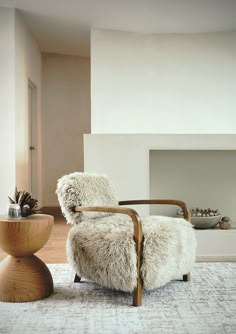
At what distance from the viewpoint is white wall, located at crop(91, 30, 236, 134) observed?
5.18 m

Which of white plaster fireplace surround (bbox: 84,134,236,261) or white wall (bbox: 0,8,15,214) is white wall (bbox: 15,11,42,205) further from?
white plaster fireplace surround (bbox: 84,134,236,261)

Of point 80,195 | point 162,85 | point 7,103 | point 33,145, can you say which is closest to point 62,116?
point 33,145

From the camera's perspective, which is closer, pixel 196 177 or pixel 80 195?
pixel 80 195

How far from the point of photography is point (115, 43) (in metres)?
5.34

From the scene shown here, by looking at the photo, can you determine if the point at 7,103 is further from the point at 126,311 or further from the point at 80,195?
the point at 126,311

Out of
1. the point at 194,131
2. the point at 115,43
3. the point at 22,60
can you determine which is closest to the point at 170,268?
the point at 194,131

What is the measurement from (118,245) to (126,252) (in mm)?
62

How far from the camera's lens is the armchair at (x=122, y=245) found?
2488 millimetres

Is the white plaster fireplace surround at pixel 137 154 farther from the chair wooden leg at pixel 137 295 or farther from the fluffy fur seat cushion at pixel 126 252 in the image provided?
the chair wooden leg at pixel 137 295

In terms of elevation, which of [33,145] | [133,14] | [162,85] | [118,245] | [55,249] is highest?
[133,14]

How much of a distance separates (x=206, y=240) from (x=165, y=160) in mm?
902

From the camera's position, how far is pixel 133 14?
494 centimetres

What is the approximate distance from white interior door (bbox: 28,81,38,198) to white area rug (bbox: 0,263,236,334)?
12.7ft

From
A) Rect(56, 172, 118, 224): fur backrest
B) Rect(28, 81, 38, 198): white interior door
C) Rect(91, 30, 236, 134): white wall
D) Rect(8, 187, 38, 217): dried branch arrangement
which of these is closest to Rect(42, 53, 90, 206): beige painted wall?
Rect(28, 81, 38, 198): white interior door
